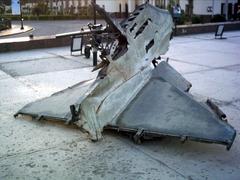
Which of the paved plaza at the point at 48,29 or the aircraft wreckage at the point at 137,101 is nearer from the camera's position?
the aircraft wreckage at the point at 137,101

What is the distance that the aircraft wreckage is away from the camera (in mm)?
5449

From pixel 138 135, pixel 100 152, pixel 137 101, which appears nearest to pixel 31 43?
pixel 137 101

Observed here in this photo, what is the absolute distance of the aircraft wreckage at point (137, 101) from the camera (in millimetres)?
5449

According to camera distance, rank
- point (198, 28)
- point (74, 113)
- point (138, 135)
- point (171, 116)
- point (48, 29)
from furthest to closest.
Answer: point (48, 29) < point (198, 28) < point (74, 113) < point (171, 116) < point (138, 135)

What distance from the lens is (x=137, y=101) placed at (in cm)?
632

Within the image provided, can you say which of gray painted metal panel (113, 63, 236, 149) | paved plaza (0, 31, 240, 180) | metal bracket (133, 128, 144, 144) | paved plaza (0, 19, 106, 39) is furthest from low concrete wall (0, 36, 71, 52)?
metal bracket (133, 128, 144, 144)

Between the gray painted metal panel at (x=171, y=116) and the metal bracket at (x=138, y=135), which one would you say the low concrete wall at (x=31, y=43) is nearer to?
the gray painted metal panel at (x=171, y=116)

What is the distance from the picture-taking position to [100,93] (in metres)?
6.18

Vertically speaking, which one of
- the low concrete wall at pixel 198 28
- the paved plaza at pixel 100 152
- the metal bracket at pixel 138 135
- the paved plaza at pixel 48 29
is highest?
the low concrete wall at pixel 198 28

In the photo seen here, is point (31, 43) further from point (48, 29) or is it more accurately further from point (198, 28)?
point (48, 29)

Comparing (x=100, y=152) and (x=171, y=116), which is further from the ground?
(x=171, y=116)

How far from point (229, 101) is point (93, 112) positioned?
3367mm

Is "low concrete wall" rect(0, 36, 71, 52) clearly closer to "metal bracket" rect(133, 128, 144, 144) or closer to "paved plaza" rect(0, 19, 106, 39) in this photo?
"paved plaza" rect(0, 19, 106, 39)

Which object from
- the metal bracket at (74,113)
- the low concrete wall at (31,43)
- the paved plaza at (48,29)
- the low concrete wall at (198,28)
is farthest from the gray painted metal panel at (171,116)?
the paved plaza at (48,29)
